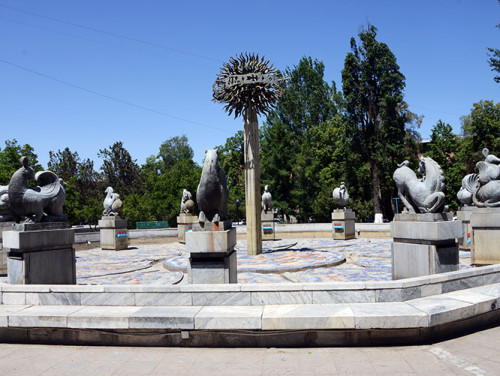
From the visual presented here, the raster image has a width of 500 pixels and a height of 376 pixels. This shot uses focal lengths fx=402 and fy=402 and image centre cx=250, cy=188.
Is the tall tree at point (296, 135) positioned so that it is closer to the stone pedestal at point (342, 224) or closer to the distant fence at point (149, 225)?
the distant fence at point (149, 225)

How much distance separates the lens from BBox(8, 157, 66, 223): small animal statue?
8703mm

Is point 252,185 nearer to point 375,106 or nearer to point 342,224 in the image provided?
point 342,224

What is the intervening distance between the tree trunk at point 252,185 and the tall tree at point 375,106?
20370 mm

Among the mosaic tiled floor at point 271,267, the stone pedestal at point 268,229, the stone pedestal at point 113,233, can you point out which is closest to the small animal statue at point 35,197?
the mosaic tiled floor at point 271,267

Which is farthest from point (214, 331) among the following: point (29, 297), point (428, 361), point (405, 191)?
point (405, 191)

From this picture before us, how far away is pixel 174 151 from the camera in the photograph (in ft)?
220

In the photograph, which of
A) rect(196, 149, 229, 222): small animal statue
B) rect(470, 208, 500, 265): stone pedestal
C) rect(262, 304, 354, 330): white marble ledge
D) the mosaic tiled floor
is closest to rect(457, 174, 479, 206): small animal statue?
the mosaic tiled floor

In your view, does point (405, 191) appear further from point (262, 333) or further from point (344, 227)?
point (344, 227)

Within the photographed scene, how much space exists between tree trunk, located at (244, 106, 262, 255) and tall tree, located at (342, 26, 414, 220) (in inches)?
802

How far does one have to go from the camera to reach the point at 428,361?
16.1 feet

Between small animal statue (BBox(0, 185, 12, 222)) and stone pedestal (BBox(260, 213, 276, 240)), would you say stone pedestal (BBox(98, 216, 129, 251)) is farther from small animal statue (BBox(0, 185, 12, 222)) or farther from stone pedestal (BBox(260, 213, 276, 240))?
small animal statue (BBox(0, 185, 12, 222))

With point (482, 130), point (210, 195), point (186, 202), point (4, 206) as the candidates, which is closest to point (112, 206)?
point (186, 202)

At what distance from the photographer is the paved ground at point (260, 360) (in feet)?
15.5

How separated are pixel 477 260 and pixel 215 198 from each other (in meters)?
7.57
